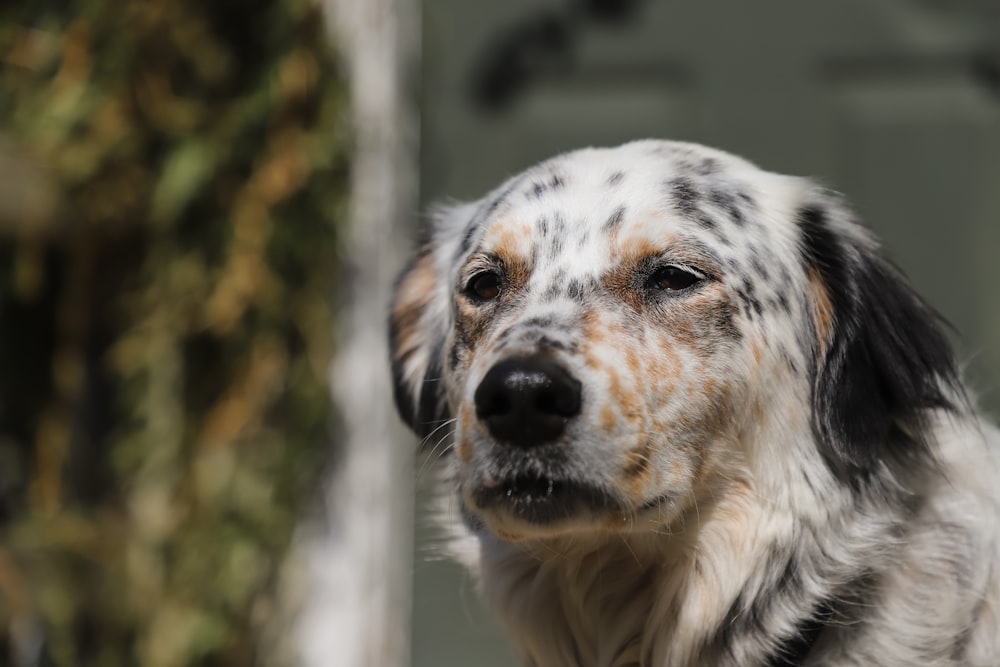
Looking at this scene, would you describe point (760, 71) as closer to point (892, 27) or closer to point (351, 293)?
point (892, 27)

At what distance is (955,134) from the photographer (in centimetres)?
349

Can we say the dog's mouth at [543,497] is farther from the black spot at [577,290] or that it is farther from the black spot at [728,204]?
the black spot at [728,204]

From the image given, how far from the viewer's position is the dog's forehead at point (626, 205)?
192 cm

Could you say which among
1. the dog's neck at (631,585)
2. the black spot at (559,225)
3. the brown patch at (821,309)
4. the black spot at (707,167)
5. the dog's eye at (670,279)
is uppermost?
the black spot at (707,167)

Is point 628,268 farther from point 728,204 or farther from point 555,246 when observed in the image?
point 728,204

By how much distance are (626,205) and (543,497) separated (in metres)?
0.56

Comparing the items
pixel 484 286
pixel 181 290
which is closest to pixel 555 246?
pixel 484 286

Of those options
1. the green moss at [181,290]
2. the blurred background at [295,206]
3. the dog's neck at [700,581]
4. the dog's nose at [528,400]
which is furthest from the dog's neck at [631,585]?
the green moss at [181,290]

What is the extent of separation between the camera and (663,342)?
1.84m

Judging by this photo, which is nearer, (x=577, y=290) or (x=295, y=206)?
(x=577, y=290)

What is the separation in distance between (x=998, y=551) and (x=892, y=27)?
7.17ft

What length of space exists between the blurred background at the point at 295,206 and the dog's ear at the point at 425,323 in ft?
4.17

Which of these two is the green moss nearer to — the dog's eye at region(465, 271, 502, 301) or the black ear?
the black ear

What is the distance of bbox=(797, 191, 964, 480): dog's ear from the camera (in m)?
1.91
